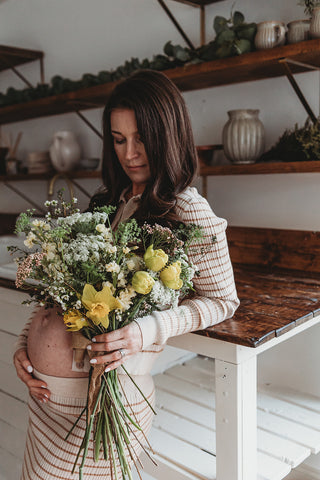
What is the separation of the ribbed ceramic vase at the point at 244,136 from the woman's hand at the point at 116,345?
1059mm

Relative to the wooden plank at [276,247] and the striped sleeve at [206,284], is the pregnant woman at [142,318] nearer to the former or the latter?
the striped sleeve at [206,284]

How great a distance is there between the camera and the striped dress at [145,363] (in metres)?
1.22

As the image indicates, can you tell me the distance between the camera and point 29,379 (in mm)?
1280

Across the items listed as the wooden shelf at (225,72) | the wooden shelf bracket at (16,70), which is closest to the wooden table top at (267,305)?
the wooden shelf at (225,72)

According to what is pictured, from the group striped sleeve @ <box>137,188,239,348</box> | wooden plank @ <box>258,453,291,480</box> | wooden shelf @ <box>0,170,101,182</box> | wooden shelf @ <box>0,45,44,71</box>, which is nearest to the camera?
striped sleeve @ <box>137,188,239,348</box>

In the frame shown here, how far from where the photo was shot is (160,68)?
215 cm

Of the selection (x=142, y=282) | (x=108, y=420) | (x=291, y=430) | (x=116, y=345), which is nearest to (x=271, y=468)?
(x=291, y=430)

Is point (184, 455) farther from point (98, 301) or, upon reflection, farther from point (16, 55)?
point (16, 55)

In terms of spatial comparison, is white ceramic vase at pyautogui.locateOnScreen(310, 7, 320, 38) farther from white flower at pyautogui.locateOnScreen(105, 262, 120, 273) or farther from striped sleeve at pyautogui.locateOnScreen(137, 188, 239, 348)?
white flower at pyautogui.locateOnScreen(105, 262, 120, 273)

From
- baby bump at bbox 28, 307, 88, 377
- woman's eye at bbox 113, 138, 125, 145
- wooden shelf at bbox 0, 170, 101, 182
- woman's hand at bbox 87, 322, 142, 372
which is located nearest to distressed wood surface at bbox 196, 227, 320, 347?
woman's hand at bbox 87, 322, 142, 372

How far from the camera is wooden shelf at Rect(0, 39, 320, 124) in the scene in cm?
172

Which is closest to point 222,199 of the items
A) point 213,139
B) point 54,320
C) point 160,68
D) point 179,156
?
point 213,139

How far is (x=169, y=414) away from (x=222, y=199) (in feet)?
3.32

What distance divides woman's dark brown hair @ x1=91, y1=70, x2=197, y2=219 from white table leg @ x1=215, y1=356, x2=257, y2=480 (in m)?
0.45
